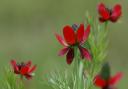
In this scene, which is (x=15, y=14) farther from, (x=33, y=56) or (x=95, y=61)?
(x=95, y=61)

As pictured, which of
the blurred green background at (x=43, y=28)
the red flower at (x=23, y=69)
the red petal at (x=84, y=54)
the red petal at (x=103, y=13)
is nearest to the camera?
the red petal at (x=84, y=54)

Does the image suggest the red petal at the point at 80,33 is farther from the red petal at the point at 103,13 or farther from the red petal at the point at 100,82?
the red petal at the point at 103,13

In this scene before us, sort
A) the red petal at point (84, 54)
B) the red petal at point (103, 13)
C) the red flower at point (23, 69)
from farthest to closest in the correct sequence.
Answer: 1. the red petal at point (103, 13)
2. the red flower at point (23, 69)
3. the red petal at point (84, 54)

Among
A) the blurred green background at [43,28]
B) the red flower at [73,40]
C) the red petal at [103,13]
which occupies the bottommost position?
the blurred green background at [43,28]

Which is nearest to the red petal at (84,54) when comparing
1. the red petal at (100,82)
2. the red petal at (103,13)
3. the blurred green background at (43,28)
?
the red petal at (100,82)

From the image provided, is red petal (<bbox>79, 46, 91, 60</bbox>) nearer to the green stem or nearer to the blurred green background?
the green stem

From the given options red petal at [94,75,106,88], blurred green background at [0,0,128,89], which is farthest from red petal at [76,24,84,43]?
blurred green background at [0,0,128,89]

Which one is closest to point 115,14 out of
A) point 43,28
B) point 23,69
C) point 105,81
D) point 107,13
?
point 107,13

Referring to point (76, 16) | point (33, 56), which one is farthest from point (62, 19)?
point (33, 56)
